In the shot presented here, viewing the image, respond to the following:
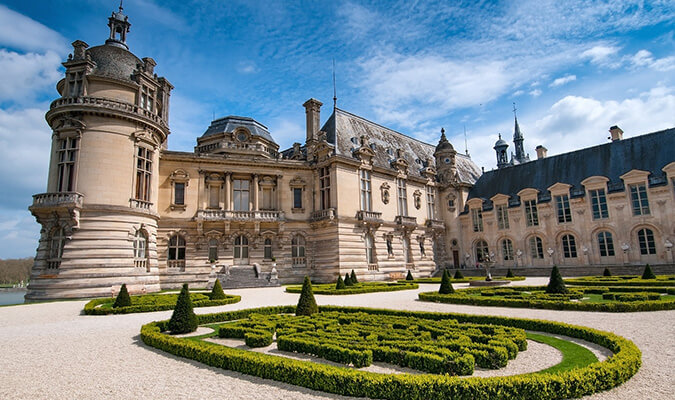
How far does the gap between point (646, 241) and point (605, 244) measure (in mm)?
3042

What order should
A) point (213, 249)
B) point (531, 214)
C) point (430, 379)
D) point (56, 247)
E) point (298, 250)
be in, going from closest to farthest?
point (430, 379) → point (56, 247) → point (213, 249) → point (298, 250) → point (531, 214)

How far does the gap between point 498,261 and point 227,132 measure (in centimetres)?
3259

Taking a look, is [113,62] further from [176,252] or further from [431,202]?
[431,202]

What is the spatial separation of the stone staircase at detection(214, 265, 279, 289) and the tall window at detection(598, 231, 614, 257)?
30.3 m

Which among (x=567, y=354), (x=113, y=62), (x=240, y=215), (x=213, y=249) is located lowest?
(x=567, y=354)

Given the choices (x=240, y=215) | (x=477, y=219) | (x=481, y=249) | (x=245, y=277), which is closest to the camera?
(x=245, y=277)

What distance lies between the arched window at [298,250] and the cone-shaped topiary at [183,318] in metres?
23.8

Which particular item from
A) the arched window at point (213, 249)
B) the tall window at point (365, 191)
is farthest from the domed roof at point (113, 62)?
the tall window at point (365, 191)

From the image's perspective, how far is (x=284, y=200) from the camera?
119 ft

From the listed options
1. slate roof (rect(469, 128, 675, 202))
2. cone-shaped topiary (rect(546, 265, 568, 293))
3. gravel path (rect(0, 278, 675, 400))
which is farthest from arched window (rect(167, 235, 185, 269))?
slate roof (rect(469, 128, 675, 202))

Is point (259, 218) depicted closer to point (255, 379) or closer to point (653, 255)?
point (255, 379)

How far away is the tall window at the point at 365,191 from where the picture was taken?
126 ft

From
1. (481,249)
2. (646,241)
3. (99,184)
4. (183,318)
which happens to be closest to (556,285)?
(183,318)

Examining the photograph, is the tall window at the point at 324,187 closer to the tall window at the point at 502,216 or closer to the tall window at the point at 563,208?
the tall window at the point at 502,216
